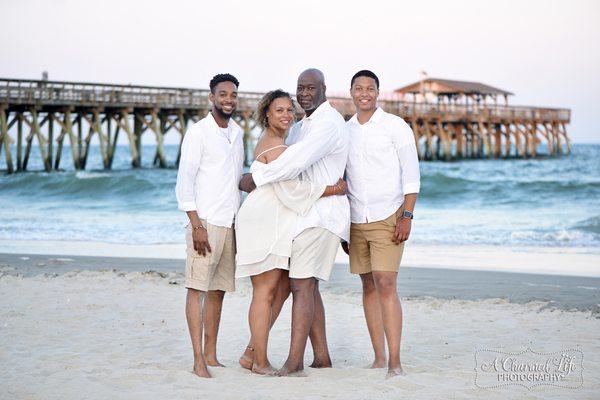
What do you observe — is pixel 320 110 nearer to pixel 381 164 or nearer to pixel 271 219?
pixel 381 164

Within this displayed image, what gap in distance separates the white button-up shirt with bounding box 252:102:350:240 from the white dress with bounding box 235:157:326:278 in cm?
6

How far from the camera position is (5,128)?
1137 inches

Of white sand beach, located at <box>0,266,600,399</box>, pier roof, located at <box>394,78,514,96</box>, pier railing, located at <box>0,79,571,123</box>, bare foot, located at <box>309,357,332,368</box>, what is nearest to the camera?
white sand beach, located at <box>0,266,600,399</box>

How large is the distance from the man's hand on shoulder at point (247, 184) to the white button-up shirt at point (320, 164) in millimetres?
65

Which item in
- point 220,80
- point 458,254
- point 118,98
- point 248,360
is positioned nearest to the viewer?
point 220,80

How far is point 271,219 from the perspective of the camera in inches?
202

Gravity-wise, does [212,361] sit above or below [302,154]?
below

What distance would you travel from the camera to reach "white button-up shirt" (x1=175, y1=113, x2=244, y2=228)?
17.1 ft

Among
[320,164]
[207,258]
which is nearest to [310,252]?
[320,164]

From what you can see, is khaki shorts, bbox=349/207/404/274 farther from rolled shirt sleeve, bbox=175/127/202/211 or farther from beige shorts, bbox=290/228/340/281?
rolled shirt sleeve, bbox=175/127/202/211

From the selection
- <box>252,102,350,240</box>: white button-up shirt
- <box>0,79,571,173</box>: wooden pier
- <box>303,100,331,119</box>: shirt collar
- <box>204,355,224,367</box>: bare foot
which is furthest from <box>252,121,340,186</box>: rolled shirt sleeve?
<box>0,79,571,173</box>: wooden pier

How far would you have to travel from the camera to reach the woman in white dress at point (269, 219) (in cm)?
510

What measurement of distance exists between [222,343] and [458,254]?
7310 millimetres

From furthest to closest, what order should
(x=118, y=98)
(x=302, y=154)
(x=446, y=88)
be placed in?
(x=446, y=88) < (x=118, y=98) < (x=302, y=154)
